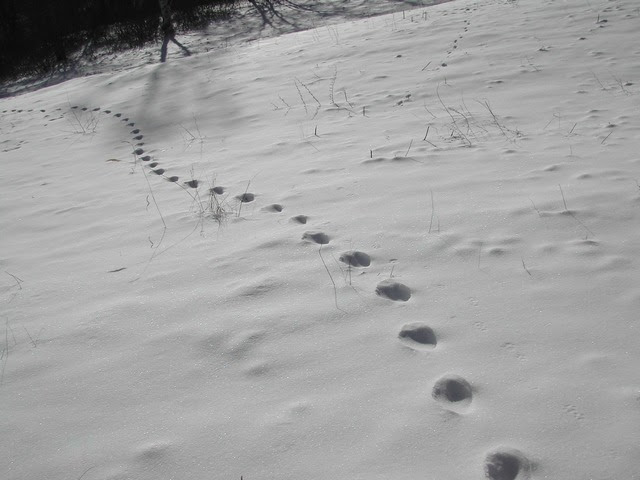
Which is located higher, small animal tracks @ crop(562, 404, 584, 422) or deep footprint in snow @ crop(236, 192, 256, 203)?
deep footprint in snow @ crop(236, 192, 256, 203)

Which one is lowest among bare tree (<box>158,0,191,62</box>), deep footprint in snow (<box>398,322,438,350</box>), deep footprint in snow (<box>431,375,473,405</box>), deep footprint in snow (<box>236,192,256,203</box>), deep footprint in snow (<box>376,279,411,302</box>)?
deep footprint in snow (<box>431,375,473,405</box>)

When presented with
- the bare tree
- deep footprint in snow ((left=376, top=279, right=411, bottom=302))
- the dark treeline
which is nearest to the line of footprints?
deep footprint in snow ((left=376, top=279, right=411, bottom=302))

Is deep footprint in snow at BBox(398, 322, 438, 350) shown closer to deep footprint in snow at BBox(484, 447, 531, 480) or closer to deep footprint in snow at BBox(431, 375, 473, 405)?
deep footprint in snow at BBox(431, 375, 473, 405)

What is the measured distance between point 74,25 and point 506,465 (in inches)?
856

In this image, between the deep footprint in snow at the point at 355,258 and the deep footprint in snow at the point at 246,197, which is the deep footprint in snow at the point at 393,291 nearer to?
the deep footprint in snow at the point at 355,258

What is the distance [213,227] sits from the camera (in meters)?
2.79


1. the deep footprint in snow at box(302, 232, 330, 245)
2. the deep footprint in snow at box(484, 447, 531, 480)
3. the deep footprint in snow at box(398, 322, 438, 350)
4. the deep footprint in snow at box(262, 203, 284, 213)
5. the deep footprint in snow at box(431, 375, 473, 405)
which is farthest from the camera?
the deep footprint in snow at box(262, 203, 284, 213)

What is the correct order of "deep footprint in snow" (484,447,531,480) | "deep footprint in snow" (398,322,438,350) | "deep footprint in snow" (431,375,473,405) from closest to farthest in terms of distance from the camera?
"deep footprint in snow" (484,447,531,480) < "deep footprint in snow" (431,375,473,405) < "deep footprint in snow" (398,322,438,350)

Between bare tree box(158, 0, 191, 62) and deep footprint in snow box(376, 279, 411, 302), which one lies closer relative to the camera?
deep footprint in snow box(376, 279, 411, 302)

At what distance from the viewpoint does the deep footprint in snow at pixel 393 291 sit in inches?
78.9

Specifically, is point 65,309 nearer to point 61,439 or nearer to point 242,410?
point 61,439

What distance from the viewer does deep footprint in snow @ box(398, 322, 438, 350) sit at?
5.67 ft

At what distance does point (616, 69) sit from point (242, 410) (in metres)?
5.40

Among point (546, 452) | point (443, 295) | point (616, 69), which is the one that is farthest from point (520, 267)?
point (616, 69)
